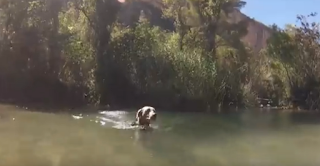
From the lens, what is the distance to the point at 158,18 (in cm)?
5006

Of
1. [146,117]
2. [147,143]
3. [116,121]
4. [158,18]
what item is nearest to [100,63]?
[116,121]

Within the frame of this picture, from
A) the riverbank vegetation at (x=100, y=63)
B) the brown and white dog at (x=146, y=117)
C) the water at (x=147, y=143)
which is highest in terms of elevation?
the riverbank vegetation at (x=100, y=63)

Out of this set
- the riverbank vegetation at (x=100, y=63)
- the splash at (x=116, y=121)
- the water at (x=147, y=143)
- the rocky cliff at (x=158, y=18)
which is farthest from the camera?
the rocky cliff at (x=158, y=18)

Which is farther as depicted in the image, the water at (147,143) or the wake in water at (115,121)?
the wake in water at (115,121)

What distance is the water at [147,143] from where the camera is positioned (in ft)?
35.7

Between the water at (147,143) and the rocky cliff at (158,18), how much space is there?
44.0ft

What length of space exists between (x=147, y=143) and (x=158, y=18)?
3741cm

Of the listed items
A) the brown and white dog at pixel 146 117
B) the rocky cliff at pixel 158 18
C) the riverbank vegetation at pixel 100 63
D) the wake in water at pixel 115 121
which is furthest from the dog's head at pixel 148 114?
the rocky cliff at pixel 158 18

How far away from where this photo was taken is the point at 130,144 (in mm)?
13250

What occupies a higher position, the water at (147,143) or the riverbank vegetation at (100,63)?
the riverbank vegetation at (100,63)

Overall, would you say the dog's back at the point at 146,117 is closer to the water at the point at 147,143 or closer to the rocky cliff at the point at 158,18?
the water at the point at 147,143

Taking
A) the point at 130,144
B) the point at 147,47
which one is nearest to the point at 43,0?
the point at 147,47

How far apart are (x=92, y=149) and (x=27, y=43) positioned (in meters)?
19.0

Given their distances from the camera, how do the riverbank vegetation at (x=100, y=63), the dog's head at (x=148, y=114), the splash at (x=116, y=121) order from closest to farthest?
the dog's head at (x=148, y=114) < the splash at (x=116, y=121) < the riverbank vegetation at (x=100, y=63)
